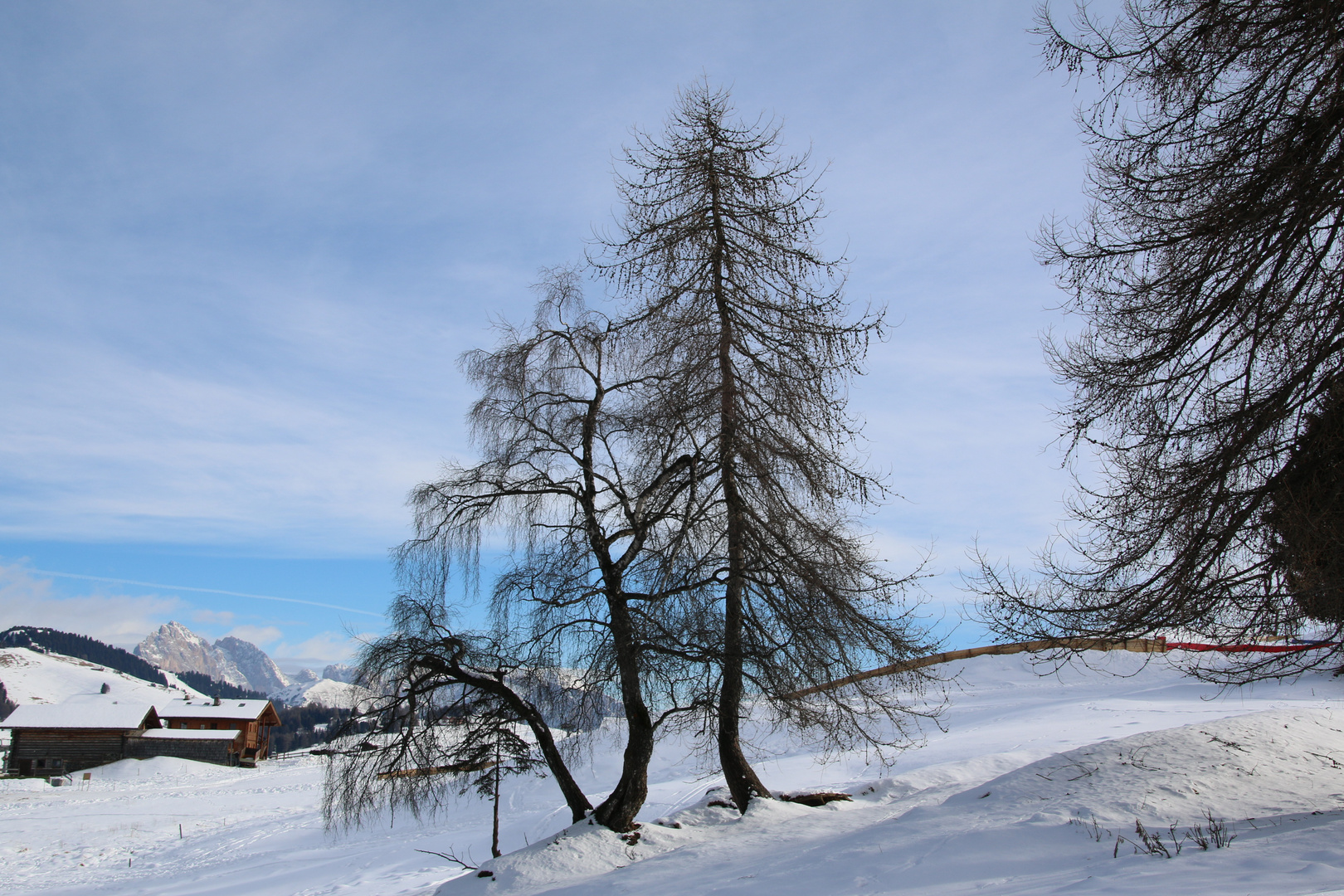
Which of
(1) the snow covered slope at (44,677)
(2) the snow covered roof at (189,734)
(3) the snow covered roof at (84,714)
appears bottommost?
(2) the snow covered roof at (189,734)

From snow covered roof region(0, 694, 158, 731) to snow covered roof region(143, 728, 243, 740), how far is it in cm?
123

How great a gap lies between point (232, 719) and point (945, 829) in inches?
2527

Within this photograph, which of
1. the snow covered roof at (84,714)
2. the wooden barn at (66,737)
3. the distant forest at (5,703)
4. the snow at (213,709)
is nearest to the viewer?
the wooden barn at (66,737)

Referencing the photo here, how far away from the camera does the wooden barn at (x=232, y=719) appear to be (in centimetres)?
5846

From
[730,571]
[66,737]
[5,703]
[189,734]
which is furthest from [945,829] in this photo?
[5,703]

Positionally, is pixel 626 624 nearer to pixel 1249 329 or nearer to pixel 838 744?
pixel 838 744

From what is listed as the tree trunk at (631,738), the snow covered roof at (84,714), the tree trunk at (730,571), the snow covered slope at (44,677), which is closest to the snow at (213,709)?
the snow covered roof at (84,714)

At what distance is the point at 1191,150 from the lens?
8.41 meters

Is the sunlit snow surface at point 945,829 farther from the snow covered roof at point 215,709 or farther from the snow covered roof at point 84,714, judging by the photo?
the snow covered roof at point 215,709

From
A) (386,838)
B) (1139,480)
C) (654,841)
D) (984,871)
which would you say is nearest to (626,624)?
(654,841)

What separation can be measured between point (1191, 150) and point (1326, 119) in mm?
1307

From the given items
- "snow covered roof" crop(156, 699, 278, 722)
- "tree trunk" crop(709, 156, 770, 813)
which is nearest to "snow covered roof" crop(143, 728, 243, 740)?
"snow covered roof" crop(156, 699, 278, 722)

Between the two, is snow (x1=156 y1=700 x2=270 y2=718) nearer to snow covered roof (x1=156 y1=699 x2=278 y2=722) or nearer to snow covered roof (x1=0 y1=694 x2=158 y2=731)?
snow covered roof (x1=156 y1=699 x2=278 y2=722)

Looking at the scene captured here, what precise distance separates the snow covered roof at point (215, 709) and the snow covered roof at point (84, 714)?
5.20 metres
